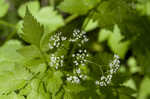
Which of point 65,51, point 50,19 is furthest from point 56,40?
point 50,19

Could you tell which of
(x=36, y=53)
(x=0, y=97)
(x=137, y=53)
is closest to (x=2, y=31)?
(x=36, y=53)

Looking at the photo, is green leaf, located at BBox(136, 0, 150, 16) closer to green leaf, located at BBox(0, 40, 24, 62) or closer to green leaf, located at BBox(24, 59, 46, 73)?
green leaf, located at BBox(24, 59, 46, 73)

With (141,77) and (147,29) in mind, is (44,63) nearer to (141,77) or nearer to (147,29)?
(147,29)

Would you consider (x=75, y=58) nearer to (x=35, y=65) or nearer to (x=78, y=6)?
(x=35, y=65)

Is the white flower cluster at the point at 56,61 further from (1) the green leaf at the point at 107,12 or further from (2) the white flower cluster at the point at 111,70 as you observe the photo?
(1) the green leaf at the point at 107,12

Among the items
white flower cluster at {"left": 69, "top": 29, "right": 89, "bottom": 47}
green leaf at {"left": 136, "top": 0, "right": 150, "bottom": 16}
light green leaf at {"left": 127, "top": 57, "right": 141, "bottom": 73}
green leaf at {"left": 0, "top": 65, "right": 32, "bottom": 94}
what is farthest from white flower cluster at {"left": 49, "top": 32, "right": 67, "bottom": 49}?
light green leaf at {"left": 127, "top": 57, "right": 141, "bottom": 73}
